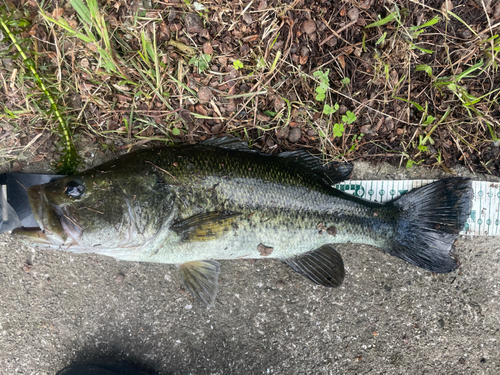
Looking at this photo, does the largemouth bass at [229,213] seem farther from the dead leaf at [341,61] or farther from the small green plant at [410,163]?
the dead leaf at [341,61]

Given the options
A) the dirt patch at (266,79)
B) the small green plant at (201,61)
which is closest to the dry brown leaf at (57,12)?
the dirt patch at (266,79)

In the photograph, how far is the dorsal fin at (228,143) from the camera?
7.23ft

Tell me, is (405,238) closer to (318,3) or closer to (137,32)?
(318,3)

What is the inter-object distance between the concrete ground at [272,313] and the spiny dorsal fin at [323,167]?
0.93ft

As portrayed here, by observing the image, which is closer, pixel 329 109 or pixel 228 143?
pixel 228 143

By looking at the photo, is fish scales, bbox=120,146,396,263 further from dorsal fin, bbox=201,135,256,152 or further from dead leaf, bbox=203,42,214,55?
dead leaf, bbox=203,42,214,55

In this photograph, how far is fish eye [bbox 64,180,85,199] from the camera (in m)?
1.88

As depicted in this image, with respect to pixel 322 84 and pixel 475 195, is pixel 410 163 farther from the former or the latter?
pixel 322 84

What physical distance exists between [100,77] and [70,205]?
111cm

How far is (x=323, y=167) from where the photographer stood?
2.38m

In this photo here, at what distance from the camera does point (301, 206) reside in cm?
218

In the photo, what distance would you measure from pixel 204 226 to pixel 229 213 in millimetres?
197

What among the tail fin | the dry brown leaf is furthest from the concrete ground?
the dry brown leaf

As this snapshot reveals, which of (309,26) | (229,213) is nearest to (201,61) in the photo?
(309,26)
